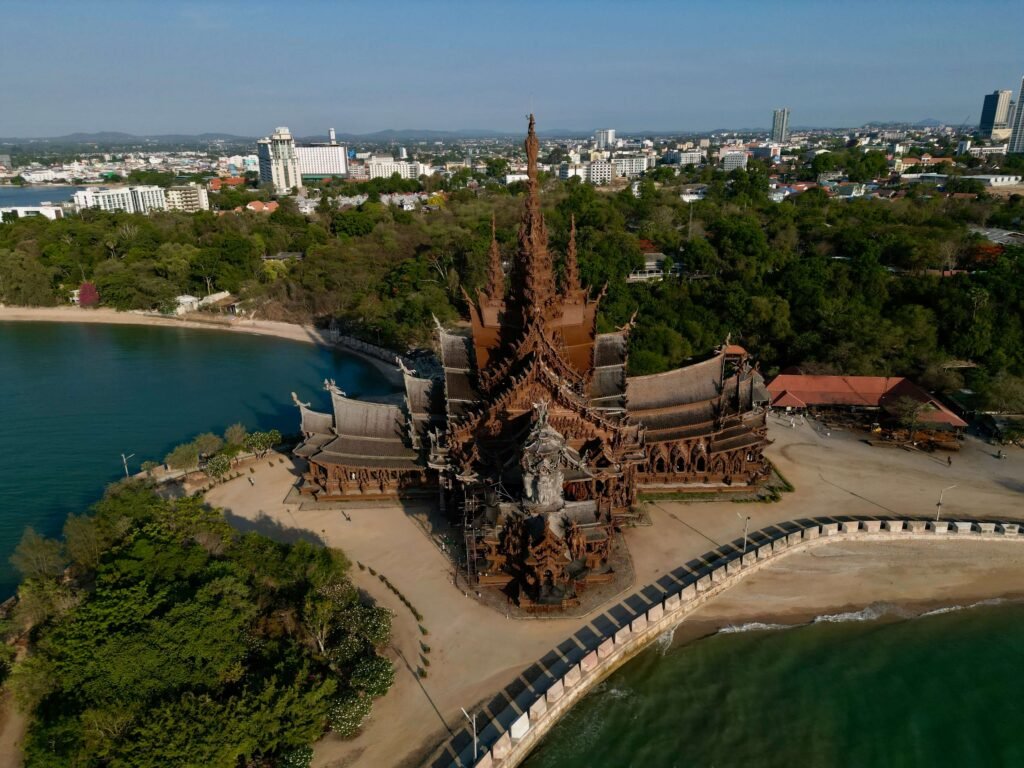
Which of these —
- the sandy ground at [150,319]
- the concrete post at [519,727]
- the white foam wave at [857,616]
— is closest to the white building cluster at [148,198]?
the sandy ground at [150,319]

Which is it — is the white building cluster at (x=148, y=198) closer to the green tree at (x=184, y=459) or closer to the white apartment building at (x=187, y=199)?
the white apartment building at (x=187, y=199)

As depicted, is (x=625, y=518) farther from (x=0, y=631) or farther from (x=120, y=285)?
(x=120, y=285)

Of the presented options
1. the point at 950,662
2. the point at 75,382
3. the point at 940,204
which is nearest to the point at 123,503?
the point at 950,662

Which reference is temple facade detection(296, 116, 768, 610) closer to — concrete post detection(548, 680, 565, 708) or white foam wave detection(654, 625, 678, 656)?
white foam wave detection(654, 625, 678, 656)

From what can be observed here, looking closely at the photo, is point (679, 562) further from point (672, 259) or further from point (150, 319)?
point (150, 319)

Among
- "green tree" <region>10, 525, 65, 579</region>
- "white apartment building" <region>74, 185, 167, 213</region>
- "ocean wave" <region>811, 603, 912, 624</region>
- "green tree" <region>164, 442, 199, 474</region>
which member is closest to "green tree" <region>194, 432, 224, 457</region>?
"green tree" <region>164, 442, 199, 474</region>

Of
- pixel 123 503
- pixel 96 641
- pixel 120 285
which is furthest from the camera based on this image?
pixel 120 285
